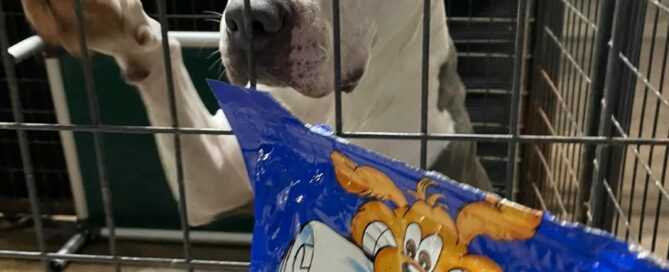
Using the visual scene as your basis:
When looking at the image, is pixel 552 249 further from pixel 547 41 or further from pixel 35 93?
pixel 35 93

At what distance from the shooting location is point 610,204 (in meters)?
1.05

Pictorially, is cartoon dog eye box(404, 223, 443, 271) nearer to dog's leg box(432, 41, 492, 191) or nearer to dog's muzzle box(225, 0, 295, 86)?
dog's muzzle box(225, 0, 295, 86)

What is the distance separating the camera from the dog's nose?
72 centimetres

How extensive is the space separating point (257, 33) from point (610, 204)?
1.92 feet

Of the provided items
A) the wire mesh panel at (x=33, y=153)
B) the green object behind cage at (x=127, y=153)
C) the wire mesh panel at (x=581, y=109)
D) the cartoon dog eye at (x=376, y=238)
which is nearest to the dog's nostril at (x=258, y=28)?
the cartoon dog eye at (x=376, y=238)

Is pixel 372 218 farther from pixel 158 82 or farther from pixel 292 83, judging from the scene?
pixel 158 82

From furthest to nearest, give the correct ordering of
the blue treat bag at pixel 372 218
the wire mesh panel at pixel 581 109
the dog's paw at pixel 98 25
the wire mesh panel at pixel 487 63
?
the wire mesh panel at pixel 487 63 → the wire mesh panel at pixel 581 109 → the dog's paw at pixel 98 25 → the blue treat bag at pixel 372 218

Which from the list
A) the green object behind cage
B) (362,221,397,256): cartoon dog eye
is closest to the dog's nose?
(362,221,397,256): cartoon dog eye

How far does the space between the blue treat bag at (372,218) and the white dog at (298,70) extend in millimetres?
167

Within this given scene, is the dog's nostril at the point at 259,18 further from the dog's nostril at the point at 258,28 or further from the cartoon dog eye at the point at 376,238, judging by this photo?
the cartoon dog eye at the point at 376,238

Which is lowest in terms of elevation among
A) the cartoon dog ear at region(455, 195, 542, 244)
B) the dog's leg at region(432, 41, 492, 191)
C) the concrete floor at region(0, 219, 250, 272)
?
the concrete floor at region(0, 219, 250, 272)

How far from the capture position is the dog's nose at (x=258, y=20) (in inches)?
28.4

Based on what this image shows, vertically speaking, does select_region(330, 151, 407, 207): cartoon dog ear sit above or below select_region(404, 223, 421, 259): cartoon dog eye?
above

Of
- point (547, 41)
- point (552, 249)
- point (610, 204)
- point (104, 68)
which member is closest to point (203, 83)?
point (104, 68)
